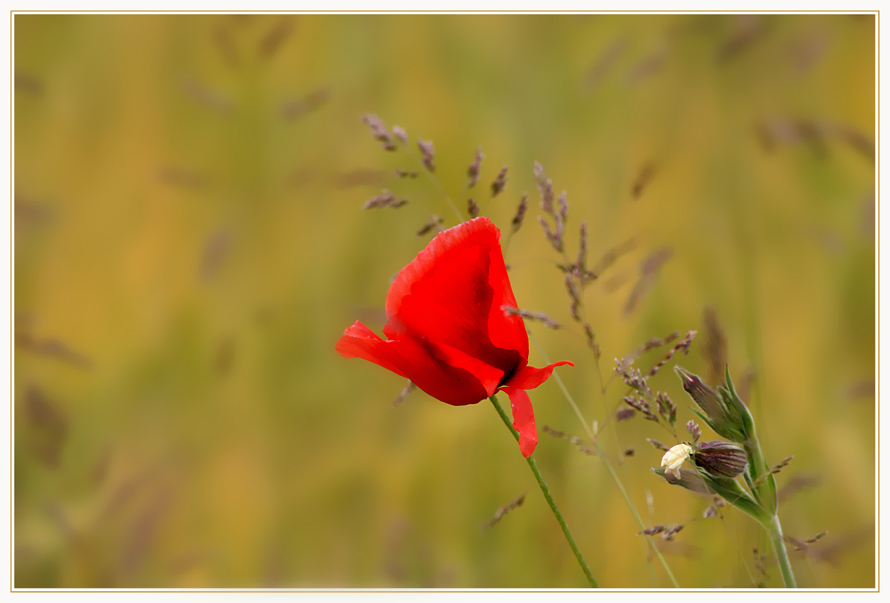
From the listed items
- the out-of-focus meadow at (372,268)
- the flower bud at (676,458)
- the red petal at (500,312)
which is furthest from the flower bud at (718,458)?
the out-of-focus meadow at (372,268)

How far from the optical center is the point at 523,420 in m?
0.44

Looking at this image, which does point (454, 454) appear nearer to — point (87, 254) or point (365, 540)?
point (365, 540)

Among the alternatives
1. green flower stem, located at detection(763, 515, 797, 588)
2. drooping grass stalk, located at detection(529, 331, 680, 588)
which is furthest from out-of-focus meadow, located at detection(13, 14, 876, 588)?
green flower stem, located at detection(763, 515, 797, 588)

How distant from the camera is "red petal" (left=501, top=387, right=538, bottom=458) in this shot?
0.43 metres

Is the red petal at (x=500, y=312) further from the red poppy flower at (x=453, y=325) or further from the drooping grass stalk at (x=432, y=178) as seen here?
the drooping grass stalk at (x=432, y=178)

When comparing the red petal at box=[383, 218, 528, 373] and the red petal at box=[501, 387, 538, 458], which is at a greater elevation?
the red petal at box=[383, 218, 528, 373]

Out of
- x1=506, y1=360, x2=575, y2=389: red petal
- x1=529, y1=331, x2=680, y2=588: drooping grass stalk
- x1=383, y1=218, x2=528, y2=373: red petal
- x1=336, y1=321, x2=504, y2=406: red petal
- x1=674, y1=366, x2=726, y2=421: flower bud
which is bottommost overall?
x1=529, y1=331, x2=680, y2=588: drooping grass stalk

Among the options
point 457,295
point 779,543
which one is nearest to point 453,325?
point 457,295

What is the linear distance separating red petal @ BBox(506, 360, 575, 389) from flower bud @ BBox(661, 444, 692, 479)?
3.3 inches

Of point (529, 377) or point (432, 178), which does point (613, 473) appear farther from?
point (432, 178)

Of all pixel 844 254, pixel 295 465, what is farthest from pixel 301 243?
pixel 844 254

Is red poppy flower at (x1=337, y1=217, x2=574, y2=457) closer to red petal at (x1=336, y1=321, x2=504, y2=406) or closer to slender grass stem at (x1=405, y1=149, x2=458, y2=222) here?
red petal at (x1=336, y1=321, x2=504, y2=406)
